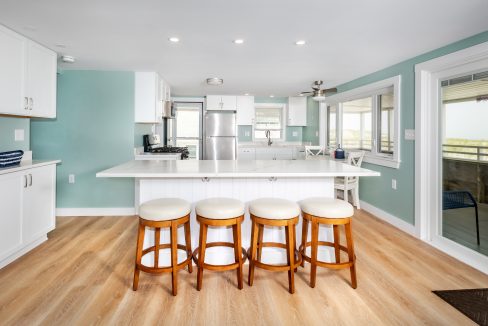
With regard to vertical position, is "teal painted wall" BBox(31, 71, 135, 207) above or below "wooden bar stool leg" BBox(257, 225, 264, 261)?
above

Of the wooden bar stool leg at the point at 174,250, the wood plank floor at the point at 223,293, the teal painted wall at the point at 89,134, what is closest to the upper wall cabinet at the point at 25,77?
the teal painted wall at the point at 89,134

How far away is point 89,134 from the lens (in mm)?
4051

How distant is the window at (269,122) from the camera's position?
6.89 m

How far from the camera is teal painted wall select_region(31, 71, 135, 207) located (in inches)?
157

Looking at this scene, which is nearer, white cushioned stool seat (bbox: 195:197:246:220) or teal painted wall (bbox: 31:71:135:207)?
white cushioned stool seat (bbox: 195:197:246:220)

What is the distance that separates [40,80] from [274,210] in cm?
278

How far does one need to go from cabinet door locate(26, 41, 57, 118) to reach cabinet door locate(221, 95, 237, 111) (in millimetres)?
3552

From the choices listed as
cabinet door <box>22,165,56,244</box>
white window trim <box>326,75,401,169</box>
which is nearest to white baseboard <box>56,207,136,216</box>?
cabinet door <box>22,165,56,244</box>

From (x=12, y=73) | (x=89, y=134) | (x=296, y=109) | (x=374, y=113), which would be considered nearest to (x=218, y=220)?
(x=12, y=73)

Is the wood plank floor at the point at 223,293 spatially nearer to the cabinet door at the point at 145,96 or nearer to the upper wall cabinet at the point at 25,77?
the upper wall cabinet at the point at 25,77

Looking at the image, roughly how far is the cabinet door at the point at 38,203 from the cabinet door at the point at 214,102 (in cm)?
366

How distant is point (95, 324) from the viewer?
177 centimetres

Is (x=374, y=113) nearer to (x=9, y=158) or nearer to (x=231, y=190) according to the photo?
(x=231, y=190)

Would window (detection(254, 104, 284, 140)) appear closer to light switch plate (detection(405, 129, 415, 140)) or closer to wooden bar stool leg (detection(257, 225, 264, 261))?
light switch plate (detection(405, 129, 415, 140))
